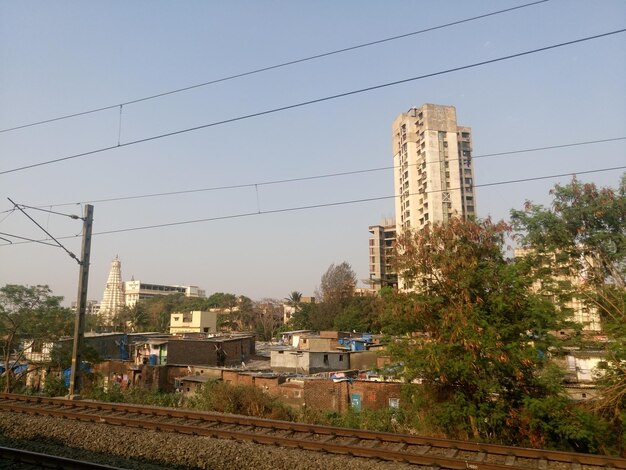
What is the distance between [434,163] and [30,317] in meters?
68.9

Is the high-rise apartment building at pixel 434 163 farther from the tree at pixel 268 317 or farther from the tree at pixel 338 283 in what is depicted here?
the tree at pixel 268 317

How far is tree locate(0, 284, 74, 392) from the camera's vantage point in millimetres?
28625

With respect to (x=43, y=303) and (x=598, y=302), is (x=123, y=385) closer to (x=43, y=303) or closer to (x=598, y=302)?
(x=43, y=303)

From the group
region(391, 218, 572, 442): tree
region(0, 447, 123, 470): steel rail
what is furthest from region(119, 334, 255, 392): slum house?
region(0, 447, 123, 470): steel rail

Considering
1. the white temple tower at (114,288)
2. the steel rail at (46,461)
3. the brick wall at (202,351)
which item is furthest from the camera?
the white temple tower at (114,288)

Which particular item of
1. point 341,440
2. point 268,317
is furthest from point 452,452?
point 268,317

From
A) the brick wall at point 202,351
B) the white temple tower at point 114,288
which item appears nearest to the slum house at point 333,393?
the brick wall at point 202,351

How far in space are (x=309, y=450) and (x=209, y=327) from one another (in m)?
66.0

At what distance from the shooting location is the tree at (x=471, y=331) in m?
12.9

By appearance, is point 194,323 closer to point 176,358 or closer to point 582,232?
point 176,358

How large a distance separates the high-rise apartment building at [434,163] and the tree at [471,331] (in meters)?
63.5

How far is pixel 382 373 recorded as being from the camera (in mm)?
14328

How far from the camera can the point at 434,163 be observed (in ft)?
269

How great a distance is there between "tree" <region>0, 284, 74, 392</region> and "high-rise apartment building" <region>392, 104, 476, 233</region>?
A: 2342 inches
